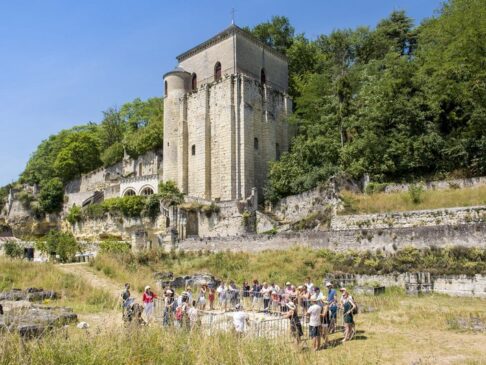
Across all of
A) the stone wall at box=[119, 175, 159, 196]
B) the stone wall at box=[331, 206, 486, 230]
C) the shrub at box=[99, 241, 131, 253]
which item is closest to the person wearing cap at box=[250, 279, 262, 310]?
the stone wall at box=[331, 206, 486, 230]

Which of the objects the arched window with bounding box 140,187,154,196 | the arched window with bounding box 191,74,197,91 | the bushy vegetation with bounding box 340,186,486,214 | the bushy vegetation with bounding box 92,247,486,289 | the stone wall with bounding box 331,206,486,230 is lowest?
the bushy vegetation with bounding box 92,247,486,289

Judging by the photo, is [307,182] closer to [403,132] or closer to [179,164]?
[403,132]

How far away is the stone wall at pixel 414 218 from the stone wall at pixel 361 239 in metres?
1.13

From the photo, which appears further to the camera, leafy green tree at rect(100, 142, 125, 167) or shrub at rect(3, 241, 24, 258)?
leafy green tree at rect(100, 142, 125, 167)

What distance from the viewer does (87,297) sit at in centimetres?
1603

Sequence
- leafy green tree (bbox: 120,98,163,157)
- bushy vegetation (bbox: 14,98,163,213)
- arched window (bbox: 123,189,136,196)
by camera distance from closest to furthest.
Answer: arched window (bbox: 123,189,136,196)
leafy green tree (bbox: 120,98,163,157)
bushy vegetation (bbox: 14,98,163,213)

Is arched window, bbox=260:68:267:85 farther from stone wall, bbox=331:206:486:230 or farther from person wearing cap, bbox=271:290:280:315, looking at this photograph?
person wearing cap, bbox=271:290:280:315

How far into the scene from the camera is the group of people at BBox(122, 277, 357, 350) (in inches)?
384

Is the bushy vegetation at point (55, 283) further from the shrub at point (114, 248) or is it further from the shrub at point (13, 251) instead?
the shrub at point (13, 251)

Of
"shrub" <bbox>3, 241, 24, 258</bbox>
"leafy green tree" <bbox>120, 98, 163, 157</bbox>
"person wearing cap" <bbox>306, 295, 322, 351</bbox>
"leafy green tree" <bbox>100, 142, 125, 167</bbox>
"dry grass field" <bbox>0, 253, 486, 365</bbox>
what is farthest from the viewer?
"leafy green tree" <bbox>100, 142, 125, 167</bbox>

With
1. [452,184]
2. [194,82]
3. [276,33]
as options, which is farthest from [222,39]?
[452,184]

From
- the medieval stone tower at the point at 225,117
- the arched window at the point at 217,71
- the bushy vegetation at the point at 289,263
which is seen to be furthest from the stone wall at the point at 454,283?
the arched window at the point at 217,71

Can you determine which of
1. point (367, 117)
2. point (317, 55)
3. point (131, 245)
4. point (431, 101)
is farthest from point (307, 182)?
point (317, 55)

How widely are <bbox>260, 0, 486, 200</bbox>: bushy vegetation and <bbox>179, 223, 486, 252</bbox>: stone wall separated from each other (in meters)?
7.45
